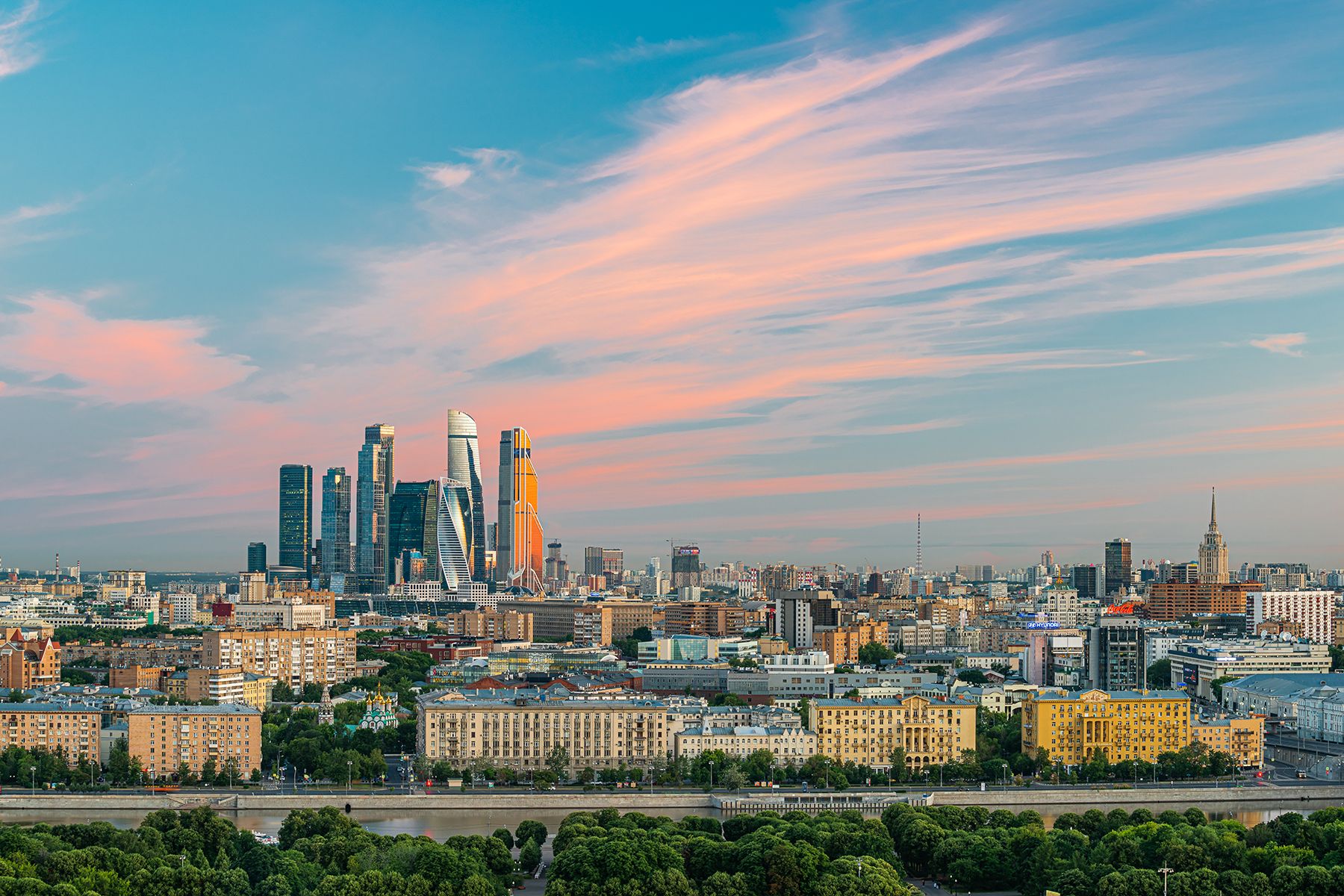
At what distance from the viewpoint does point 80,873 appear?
85.8 feet

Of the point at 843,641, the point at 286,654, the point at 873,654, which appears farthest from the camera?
the point at 843,641

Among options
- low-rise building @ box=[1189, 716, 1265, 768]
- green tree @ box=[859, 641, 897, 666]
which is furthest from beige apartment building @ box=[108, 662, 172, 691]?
low-rise building @ box=[1189, 716, 1265, 768]

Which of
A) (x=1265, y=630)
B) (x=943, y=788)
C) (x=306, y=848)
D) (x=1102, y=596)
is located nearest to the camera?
(x=306, y=848)

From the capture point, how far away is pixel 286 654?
65562mm

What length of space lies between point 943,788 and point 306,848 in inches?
682

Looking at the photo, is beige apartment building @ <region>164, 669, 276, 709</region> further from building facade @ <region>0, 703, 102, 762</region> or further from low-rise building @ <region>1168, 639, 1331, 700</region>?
low-rise building @ <region>1168, 639, 1331, 700</region>

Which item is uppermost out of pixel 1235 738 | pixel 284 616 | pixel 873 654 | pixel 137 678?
pixel 284 616

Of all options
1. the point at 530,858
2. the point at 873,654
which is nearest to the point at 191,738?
the point at 530,858

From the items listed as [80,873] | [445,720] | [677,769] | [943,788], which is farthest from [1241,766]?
[80,873]

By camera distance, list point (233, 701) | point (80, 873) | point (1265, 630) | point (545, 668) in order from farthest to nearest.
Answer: point (1265, 630) < point (545, 668) < point (233, 701) < point (80, 873)

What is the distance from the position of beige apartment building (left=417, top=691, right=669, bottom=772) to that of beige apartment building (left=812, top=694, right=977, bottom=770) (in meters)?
4.01

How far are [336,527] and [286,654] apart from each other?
97.4m

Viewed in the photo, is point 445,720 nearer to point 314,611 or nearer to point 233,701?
point 233,701

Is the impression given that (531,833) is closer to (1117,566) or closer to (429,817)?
(429,817)
